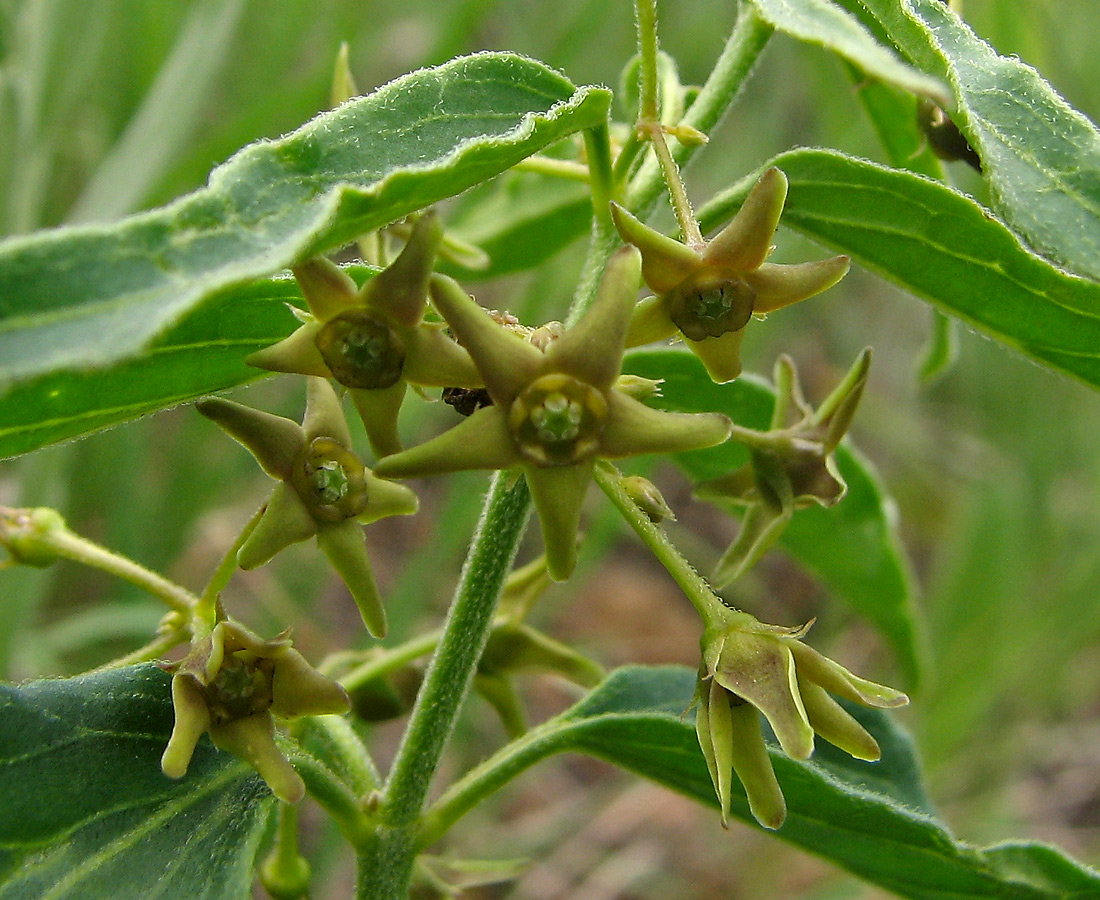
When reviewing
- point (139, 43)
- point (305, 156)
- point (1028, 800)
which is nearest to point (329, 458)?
point (305, 156)

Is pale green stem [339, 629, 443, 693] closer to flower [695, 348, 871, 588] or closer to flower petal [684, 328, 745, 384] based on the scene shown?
flower [695, 348, 871, 588]

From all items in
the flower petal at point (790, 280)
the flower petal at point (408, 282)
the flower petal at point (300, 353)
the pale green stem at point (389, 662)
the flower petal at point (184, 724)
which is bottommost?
the pale green stem at point (389, 662)

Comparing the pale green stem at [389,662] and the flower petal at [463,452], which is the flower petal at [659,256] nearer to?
the flower petal at [463,452]

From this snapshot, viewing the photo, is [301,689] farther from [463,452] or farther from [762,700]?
[762,700]

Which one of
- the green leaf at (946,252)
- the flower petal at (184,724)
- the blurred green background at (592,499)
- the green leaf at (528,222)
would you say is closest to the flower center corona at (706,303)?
the green leaf at (946,252)

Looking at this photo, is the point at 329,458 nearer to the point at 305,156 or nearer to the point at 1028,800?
the point at 305,156

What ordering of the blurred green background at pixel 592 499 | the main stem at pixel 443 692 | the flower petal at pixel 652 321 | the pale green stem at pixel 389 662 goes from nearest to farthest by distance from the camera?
the flower petal at pixel 652 321, the main stem at pixel 443 692, the pale green stem at pixel 389 662, the blurred green background at pixel 592 499
